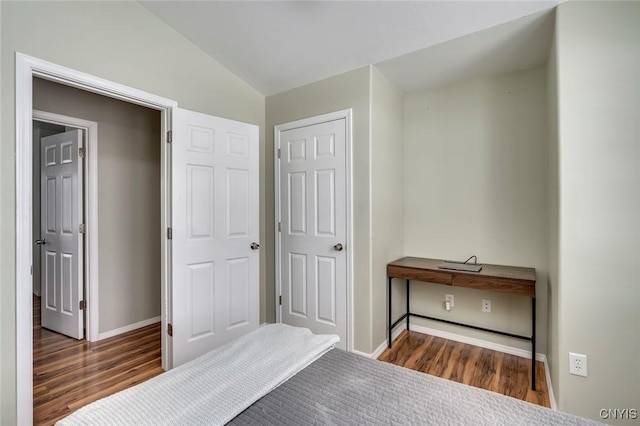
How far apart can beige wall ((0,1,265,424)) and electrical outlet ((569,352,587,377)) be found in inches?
118

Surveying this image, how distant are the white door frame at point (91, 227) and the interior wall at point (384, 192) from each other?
8.52 ft

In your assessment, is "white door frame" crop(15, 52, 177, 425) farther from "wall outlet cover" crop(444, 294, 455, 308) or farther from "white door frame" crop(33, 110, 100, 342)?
"wall outlet cover" crop(444, 294, 455, 308)

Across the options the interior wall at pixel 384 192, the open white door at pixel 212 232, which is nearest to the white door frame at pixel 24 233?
the open white door at pixel 212 232

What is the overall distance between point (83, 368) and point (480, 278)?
124 inches

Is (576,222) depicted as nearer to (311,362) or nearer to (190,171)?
(311,362)

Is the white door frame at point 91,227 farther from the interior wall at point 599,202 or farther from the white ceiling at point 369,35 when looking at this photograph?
the interior wall at point 599,202

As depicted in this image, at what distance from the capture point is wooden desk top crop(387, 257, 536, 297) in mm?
2248

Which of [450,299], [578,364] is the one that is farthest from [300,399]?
[450,299]

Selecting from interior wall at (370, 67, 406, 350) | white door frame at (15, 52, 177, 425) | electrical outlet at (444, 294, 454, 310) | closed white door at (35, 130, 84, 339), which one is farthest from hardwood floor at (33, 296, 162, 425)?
electrical outlet at (444, 294, 454, 310)

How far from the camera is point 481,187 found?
9.20ft

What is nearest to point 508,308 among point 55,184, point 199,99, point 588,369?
point 588,369

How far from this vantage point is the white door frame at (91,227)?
9.76ft

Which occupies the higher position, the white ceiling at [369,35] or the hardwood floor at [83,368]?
the white ceiling at [369,35]

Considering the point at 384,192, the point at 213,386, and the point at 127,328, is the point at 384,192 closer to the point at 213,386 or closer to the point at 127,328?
the point at 213,386
